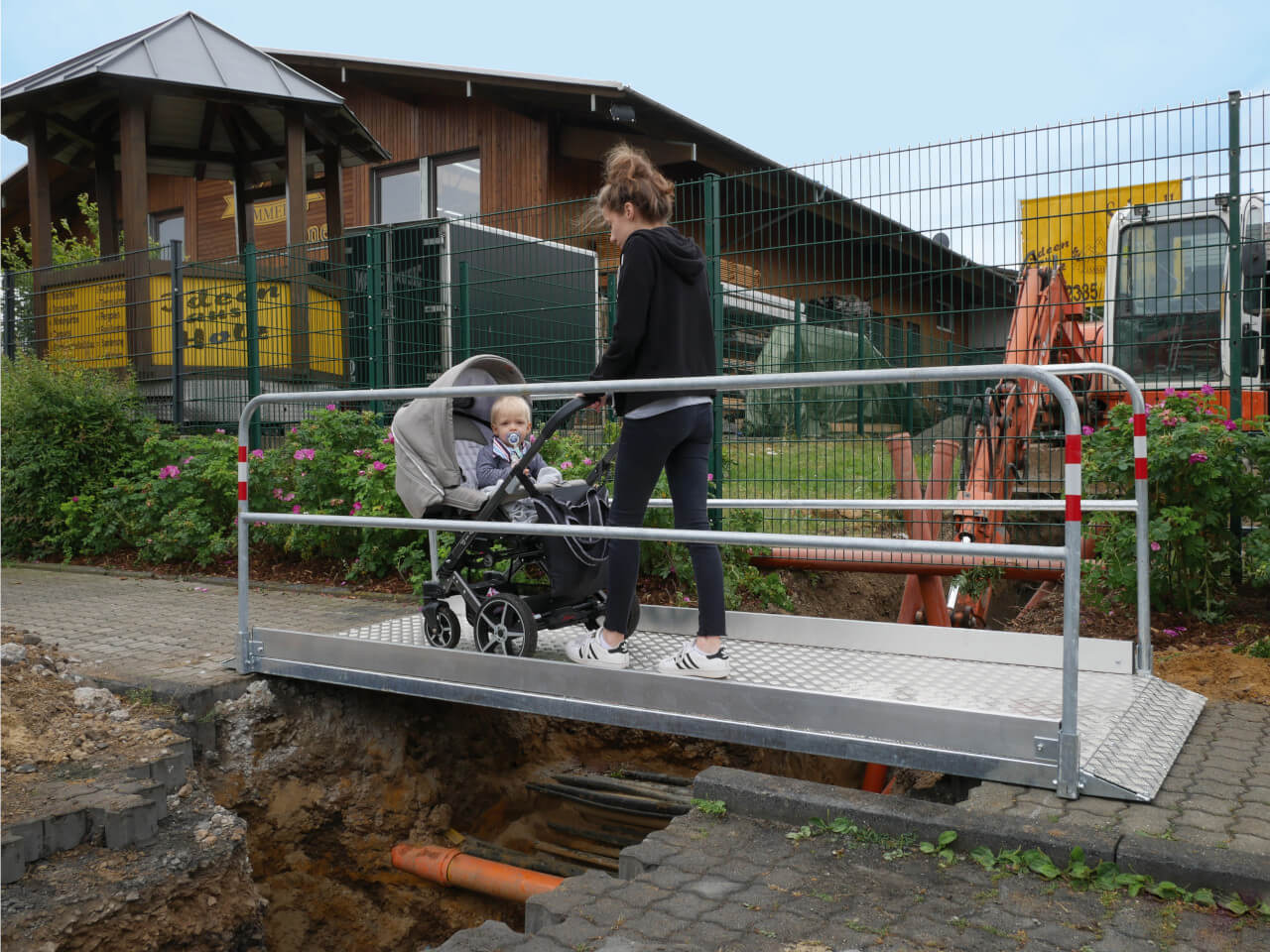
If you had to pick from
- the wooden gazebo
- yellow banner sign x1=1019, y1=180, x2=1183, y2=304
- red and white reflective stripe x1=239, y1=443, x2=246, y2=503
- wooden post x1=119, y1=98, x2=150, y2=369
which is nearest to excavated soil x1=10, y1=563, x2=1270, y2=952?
red and white reflective stripe x1=239, y1=443, x2=246, y2=503

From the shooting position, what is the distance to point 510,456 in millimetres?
4977

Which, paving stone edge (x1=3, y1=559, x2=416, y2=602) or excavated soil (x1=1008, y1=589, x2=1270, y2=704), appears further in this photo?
paving stone edge (x1=3, y1=559, x2=416, y2=602)

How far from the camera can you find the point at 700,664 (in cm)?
409

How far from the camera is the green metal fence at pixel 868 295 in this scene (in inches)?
245

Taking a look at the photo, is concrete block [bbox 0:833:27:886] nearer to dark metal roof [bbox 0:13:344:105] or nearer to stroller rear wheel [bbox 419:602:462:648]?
stroller rear wheel [bbox 419:602:462:648]

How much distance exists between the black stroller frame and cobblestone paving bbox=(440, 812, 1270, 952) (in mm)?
1593

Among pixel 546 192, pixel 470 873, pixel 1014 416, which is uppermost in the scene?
pixel 546 192

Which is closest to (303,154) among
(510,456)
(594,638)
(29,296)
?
(29,296)

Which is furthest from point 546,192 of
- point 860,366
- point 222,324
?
point 860,366

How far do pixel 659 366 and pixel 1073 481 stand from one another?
5.04ft

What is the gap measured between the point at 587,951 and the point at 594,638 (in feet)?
6.09

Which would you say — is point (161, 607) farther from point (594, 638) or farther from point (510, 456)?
point (594, 638)

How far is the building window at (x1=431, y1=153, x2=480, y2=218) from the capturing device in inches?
717

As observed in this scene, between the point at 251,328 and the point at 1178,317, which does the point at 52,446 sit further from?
the point at 1178,317
